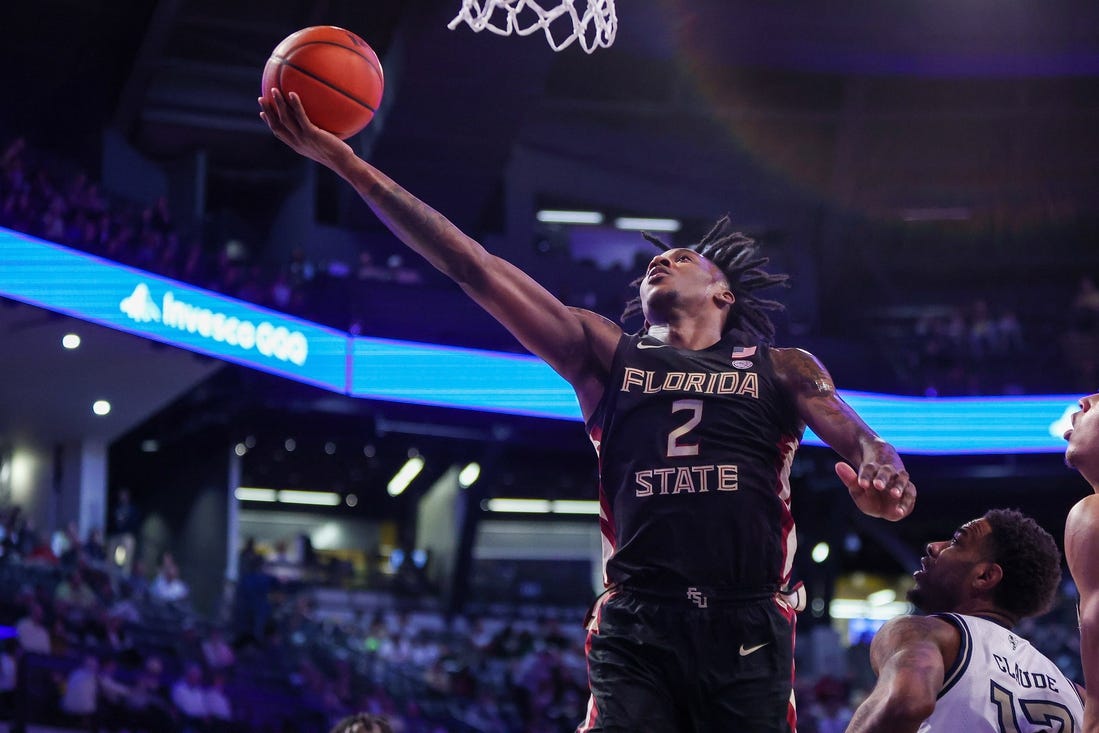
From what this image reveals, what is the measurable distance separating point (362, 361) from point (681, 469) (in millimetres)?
14689

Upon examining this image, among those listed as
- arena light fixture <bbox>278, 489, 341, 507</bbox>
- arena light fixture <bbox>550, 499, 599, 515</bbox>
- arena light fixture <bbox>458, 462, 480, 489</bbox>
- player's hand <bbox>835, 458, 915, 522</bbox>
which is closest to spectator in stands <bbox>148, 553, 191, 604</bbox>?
arena light fixture <bbox>458, 462, 480, 489</bbox>

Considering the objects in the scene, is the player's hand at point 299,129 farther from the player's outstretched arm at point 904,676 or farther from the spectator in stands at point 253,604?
the spectator in stands at point 253,604

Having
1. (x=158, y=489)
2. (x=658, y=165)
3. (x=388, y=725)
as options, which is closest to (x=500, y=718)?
(x=158, y=489)

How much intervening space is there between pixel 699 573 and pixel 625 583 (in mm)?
201

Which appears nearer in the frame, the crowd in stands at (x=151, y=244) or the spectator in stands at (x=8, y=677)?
the spectator in stands at (x=8, y=677)

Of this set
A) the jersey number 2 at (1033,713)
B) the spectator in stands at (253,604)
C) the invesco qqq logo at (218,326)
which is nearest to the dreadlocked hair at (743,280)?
the jersey number 2 at (1033,713)

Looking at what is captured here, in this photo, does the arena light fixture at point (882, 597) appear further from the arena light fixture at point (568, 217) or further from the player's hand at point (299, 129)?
the player's hand at point (299, 129)

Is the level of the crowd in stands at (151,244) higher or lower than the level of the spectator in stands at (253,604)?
higher

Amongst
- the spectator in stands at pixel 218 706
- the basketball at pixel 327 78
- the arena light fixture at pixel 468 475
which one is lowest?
the spectator in stands at pixel 218 706

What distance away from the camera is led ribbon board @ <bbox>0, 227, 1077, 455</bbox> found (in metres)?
14.7

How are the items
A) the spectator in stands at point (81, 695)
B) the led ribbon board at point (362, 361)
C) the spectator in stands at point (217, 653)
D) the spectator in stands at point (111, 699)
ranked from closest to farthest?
1. the spectator in stands at point (81, 695)
2. the spectator in stands at point (111, 699)
3. the spectator in stands at point (217, 653)
4. the led ribbon board at point (362, 361)

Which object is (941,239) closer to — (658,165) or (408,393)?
(658,165)

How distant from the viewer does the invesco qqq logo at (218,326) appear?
603 inches

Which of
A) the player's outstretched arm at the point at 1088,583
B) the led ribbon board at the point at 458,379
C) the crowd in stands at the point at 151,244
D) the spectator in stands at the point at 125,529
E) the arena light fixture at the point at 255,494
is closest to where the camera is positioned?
the player's outstretched arm at the point at 1088,583
